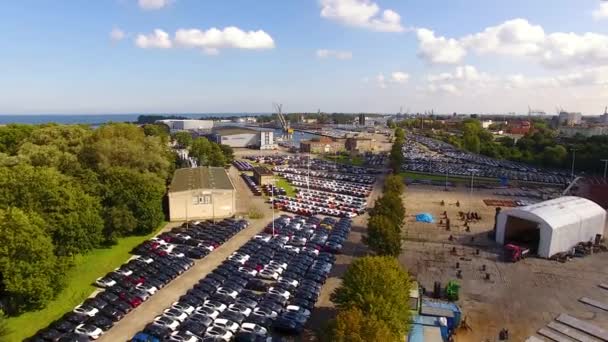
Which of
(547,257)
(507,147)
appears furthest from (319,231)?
(507,147)

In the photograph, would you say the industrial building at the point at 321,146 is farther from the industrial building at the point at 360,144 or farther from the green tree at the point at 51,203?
the green tree at the point at 51,203

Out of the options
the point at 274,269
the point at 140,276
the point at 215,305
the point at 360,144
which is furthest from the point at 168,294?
the point at 360,144

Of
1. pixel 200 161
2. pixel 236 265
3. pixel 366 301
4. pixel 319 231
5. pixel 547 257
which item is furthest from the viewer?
pixel 200 161

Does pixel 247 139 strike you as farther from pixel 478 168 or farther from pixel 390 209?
pixel 390 209

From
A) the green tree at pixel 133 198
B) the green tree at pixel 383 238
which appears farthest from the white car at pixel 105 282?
the green tree at pixel 383 238

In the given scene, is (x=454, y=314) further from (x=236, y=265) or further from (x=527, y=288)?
(x=236, y=265)

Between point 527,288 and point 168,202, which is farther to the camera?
point 168,202
